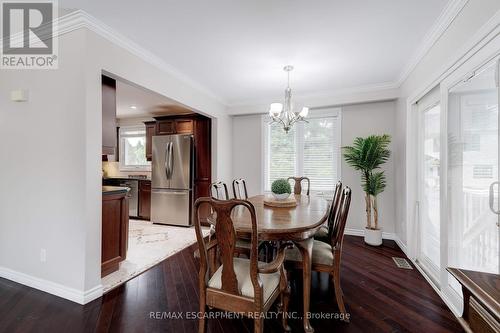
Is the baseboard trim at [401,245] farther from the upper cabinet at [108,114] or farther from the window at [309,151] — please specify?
the upper cabinet at [108,114]

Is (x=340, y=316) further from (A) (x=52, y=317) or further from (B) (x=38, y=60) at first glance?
(B) (x=38, y=60)

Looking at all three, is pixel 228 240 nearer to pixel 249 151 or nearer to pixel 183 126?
pixel 249 151

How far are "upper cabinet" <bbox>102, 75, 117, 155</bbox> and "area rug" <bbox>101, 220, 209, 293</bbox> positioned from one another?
146 cm

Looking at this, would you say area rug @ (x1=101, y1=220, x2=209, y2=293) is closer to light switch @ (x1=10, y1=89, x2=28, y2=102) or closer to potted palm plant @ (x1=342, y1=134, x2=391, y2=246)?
light switch @ (x1=10, y1=89, x2=28, y2=102)

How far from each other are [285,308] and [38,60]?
3.32m

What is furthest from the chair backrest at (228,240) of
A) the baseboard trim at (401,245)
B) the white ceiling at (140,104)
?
the baseboard trim at (401,245)

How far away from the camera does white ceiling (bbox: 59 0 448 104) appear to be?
2.00 meters

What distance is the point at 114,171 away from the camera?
6.08 meters

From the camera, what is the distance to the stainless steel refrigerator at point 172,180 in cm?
477

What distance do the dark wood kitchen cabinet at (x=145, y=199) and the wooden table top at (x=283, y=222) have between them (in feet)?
12.2

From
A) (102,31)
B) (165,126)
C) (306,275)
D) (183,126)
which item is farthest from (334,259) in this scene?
(165,126)

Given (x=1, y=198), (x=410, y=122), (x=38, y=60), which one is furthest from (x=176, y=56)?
(x=410, y=122)

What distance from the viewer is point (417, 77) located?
9.65 ft

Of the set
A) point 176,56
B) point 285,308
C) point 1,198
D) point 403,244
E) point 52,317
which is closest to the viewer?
point 285,308
